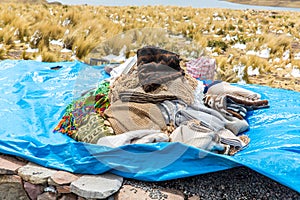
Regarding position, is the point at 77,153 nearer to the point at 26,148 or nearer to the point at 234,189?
the point at 26,148

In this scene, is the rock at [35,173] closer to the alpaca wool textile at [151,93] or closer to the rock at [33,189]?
the rock at [33,189]

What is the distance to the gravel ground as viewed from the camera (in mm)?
2023

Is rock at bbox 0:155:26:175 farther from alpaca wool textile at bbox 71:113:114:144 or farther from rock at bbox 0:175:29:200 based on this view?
alpaca wool textile at bbox 71:113:114:144

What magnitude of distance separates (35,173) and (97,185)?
45 cm

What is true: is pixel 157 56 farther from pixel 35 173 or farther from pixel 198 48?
pixel 35 173

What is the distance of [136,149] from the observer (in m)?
2.17

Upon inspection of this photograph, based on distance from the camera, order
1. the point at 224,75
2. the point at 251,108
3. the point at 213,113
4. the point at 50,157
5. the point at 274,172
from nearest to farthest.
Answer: the point at 274,172 < the point at 50,157 < the point at 213,113 < the point at 251,108 < the point at 224,75

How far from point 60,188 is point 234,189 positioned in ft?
3.55

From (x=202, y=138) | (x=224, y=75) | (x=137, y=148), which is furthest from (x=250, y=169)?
(x=224, y=75)

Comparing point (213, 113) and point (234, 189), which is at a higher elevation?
point (213, 113)

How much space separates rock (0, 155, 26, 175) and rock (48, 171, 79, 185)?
0.30 meters

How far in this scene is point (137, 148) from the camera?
7.11ft

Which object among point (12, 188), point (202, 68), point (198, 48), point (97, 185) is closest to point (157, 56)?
point (198, 48)

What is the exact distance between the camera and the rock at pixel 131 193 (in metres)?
1.97
